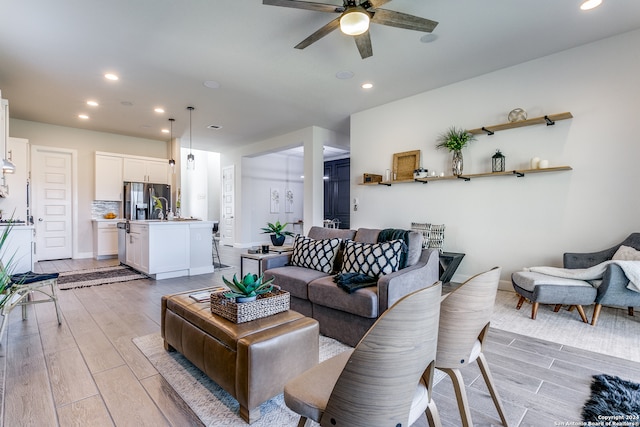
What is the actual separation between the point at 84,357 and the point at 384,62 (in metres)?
4.29

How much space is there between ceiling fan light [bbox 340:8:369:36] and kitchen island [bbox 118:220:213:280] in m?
4.00

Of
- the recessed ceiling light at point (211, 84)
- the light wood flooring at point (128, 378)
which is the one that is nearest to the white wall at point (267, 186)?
the recessed ceiling light at point (211, 84)

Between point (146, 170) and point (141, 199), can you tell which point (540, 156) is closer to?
point (141, 199)

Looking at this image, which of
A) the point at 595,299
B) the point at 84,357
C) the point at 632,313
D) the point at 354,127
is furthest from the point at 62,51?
the point at 632,313

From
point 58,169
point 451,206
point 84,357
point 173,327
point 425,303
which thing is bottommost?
point 84,357

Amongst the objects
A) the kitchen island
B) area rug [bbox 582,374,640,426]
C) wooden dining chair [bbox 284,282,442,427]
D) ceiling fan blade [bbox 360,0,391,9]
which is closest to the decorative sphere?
ceiling fan blade [bbox 360,0,391,9]

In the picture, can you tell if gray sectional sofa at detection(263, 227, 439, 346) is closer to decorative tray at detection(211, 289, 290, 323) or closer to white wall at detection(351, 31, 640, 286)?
decorative tray at detection(211, 289, 290, 323)

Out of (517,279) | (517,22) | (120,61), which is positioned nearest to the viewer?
(517,22)

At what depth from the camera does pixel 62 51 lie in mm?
3555

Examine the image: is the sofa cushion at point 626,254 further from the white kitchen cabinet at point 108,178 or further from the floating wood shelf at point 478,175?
the white kitchen cabinet at point 108,178

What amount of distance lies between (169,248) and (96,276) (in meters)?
1.28

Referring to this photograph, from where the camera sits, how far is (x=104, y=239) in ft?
22.2

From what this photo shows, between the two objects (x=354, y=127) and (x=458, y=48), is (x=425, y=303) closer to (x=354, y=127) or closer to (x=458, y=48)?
(x=458, y=48)

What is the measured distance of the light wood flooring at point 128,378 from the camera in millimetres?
1602
